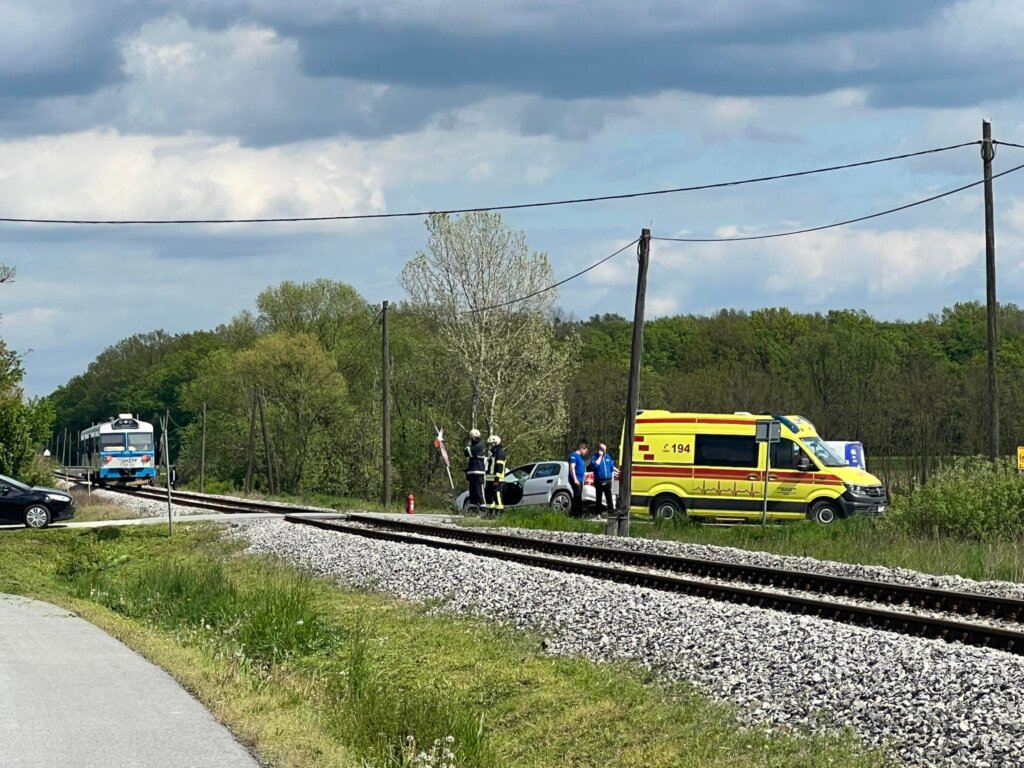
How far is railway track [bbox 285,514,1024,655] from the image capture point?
13642mm

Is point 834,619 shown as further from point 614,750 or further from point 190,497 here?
point 190,497

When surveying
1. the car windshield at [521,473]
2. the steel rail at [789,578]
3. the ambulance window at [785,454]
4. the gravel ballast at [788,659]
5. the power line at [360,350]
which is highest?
the power line at [360,350]

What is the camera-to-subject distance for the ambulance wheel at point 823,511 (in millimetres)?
33281

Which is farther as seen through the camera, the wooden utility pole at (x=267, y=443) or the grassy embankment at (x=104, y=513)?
the wooden utility pole at (x=267, y=443)

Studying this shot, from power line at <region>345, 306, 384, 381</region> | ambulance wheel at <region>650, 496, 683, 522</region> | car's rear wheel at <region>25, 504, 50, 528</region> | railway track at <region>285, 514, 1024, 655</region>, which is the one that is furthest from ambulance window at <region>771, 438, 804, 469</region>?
power line at <region>345, 306, 384, 381</region>

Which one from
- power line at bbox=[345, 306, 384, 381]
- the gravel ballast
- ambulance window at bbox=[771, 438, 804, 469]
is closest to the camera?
the gravel ballast

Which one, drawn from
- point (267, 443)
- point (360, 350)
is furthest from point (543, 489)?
point (360, 350)

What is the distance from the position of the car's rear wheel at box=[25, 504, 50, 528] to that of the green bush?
19424 mm

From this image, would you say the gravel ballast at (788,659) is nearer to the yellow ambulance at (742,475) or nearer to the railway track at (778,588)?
the railway track at (778,588)

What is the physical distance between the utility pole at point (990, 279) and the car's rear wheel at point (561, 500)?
1153 centimetres

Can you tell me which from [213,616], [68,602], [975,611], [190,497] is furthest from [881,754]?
[190,497]

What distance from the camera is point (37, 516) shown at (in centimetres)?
3409

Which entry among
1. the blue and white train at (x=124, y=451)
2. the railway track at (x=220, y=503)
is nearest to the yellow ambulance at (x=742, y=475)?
the railway track at (x=220, y=503)

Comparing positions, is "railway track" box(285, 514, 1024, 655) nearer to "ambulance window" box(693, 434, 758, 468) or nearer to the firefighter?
the firefighter
